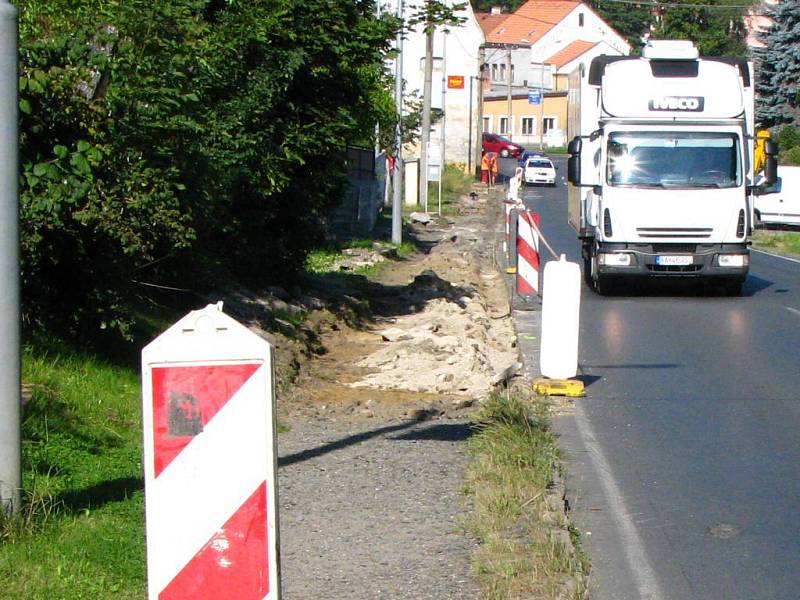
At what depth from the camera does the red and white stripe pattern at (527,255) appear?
17.1 m

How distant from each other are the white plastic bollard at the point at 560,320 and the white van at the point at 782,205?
99.6ft

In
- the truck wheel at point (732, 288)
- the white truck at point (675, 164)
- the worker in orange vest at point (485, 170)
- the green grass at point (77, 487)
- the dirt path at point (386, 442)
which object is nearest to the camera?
the green grass at point (77, 487)

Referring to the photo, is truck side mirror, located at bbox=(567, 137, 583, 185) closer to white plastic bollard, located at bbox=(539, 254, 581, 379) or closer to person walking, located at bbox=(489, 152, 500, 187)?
white plastic bollard, located at bbox=(539, 254, 581, 379)

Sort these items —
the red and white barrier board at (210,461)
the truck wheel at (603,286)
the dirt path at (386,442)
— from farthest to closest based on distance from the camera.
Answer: the truck wheel at (603,286) < the dirt path at (386,442) < the red and white barrier board at (210,461)

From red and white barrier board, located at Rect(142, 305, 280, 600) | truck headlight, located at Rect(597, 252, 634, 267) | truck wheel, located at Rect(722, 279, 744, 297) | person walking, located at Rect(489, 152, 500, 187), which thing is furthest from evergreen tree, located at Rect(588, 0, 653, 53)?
red and white barrier board, located at Rect(142, 305, 280, 600)

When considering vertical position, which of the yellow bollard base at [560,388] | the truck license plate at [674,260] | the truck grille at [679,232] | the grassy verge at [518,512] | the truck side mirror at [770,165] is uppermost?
the truck side mirror at [770,165]

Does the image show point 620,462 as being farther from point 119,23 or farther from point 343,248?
point 343,248

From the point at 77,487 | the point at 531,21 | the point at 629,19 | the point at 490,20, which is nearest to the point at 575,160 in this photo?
the point at 77,487

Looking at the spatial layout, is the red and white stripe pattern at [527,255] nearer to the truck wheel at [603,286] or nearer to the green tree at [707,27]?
the truck wheel at [603,286]

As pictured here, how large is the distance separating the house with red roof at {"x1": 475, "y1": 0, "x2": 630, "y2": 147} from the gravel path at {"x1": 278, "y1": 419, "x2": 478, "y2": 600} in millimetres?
94472

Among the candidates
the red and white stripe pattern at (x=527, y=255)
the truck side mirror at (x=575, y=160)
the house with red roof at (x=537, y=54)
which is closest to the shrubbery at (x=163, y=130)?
the red and white stripe pattern at (x=527, y=255)

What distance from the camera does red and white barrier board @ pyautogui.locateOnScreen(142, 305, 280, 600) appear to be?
377cm

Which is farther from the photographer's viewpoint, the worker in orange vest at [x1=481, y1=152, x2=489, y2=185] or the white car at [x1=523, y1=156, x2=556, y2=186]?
the worker in orange vest at [x1=481, y1=152, x2=489, y2=185]

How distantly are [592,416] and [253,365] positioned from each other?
6879 mm
